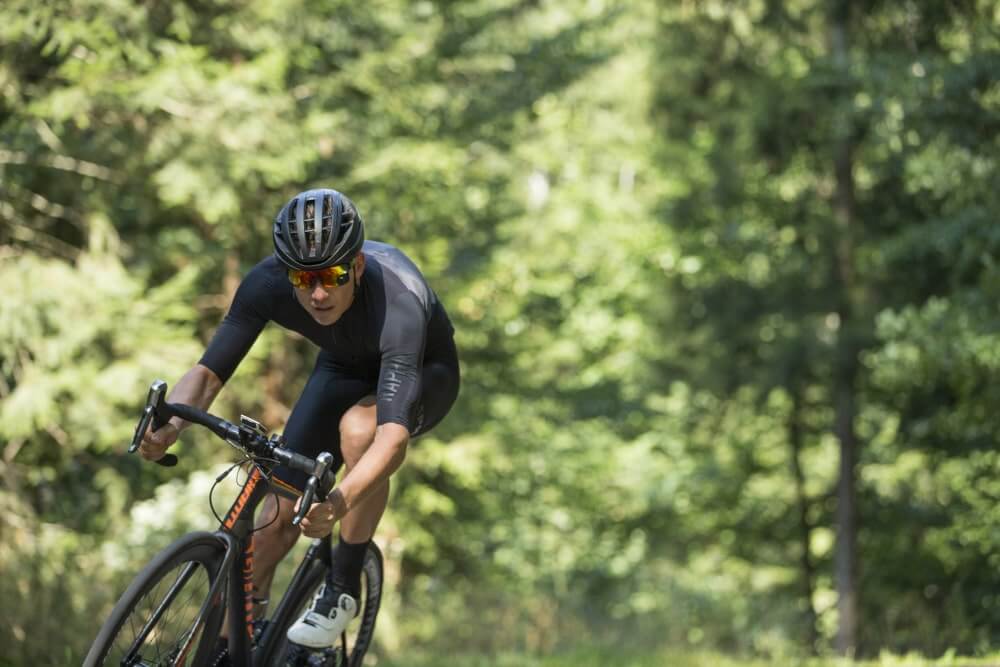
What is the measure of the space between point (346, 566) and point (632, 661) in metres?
4.22

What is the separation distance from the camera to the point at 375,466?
4117mm

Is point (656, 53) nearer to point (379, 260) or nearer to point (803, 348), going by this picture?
point (803, 348)

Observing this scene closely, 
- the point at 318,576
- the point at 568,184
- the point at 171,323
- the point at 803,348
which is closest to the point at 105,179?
the point at 171,323

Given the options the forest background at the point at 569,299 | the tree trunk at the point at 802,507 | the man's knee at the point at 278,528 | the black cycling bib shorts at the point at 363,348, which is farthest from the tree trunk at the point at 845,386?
the man's knee at the point at 278,528

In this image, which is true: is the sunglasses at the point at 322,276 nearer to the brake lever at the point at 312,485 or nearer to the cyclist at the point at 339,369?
the cyclist at the point at 339,369

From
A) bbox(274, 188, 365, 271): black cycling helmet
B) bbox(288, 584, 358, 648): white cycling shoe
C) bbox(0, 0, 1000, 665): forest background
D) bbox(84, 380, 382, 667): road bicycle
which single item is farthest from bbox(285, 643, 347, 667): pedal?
bbox(0, 0, 1000, 665): forest background

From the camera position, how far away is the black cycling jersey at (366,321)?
4.38 metres

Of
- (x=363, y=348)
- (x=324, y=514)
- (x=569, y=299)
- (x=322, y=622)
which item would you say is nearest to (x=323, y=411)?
(x=363, y=348)

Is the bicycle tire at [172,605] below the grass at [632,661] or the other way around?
below

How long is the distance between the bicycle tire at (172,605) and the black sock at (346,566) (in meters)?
0.72

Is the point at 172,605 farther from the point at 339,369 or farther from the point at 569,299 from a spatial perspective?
the point at 569,299

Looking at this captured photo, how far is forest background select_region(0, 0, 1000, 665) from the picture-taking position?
38.2ft

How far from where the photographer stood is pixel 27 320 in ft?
37.5

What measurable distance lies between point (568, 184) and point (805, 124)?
1227 cm
